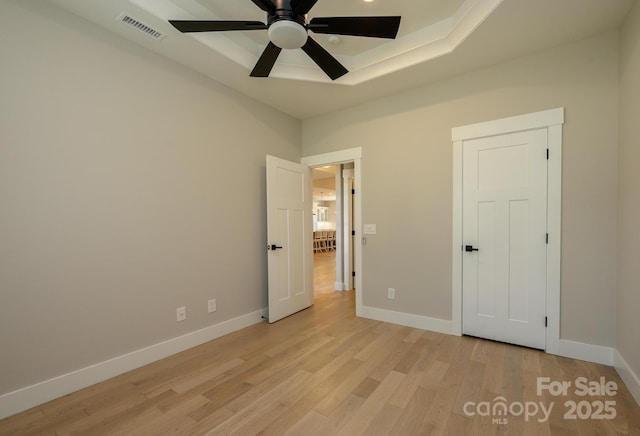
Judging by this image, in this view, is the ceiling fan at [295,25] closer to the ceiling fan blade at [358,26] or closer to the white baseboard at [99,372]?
the ceiling fan blade at [358,26]

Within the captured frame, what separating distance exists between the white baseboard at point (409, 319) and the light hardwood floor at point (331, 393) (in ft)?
0.61

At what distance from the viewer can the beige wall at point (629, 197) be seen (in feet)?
6.31

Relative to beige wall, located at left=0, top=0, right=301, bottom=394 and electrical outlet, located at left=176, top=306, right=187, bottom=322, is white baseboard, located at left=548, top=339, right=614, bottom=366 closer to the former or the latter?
beige wall, located at left=0, top=0, right=301, bottom=394

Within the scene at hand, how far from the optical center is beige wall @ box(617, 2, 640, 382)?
1.92m

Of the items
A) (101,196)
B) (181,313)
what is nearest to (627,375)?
(181,313)

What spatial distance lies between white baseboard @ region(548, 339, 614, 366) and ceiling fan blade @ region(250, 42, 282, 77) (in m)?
3.41

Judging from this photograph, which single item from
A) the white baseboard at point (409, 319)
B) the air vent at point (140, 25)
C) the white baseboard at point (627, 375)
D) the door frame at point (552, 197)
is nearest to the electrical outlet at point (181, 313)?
the white baseboard at point (409, 319)

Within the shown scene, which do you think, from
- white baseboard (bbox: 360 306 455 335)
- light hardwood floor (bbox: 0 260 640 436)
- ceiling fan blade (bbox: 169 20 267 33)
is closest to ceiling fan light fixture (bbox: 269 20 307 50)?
ceiling fan blade (bbox: 169 20 267 33)

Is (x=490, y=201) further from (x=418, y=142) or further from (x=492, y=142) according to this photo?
(x=418, y=142)

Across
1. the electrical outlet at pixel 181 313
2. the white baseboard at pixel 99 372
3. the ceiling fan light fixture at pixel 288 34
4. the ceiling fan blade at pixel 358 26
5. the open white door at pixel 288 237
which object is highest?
the ceiling fan blade at pixel 358 26

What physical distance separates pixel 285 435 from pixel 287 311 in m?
2.04

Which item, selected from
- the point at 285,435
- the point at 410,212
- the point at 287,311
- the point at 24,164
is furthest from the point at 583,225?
the point at 24,164

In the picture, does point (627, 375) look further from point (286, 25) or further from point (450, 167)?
point (286, 25)

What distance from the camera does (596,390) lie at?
200 cm
